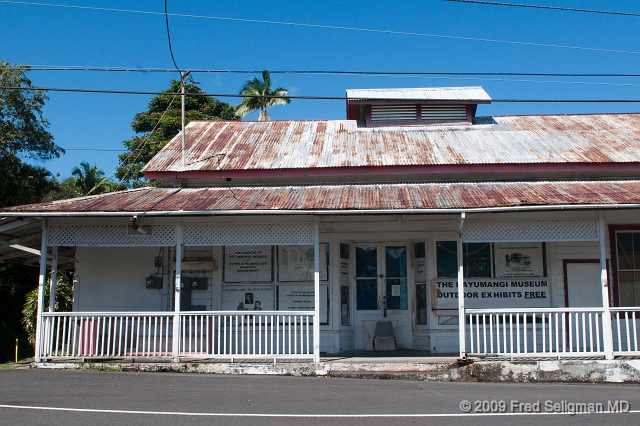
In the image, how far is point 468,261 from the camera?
1291cm

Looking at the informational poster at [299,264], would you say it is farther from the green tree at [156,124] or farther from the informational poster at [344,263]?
the green tree at [156,124]

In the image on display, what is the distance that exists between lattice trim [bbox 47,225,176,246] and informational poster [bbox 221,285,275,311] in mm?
2005

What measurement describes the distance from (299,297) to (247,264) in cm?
127

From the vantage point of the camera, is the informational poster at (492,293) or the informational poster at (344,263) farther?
the informational poster at (344,263)

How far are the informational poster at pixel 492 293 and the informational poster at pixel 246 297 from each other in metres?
3.34

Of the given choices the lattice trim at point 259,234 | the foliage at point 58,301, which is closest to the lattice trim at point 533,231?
the lattice trim at point 259,234

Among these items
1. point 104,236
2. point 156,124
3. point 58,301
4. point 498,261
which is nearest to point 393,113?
point 498,261

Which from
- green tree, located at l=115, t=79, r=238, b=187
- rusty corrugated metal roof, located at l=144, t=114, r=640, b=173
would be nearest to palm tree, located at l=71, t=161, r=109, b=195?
green tree, located at l=115, t=79, r=238, b=187

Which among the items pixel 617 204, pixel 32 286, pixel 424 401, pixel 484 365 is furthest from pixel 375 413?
pixel 32 286

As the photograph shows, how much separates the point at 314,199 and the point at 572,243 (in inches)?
210

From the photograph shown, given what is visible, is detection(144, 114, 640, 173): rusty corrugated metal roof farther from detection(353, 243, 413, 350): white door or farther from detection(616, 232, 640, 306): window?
detection(353, 243, 413, 350): white door

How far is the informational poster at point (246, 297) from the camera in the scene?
13.0 metres

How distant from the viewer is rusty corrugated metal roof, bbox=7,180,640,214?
36.0ft

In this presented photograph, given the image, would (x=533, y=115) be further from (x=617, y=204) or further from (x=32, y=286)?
(x=32, y=286)
